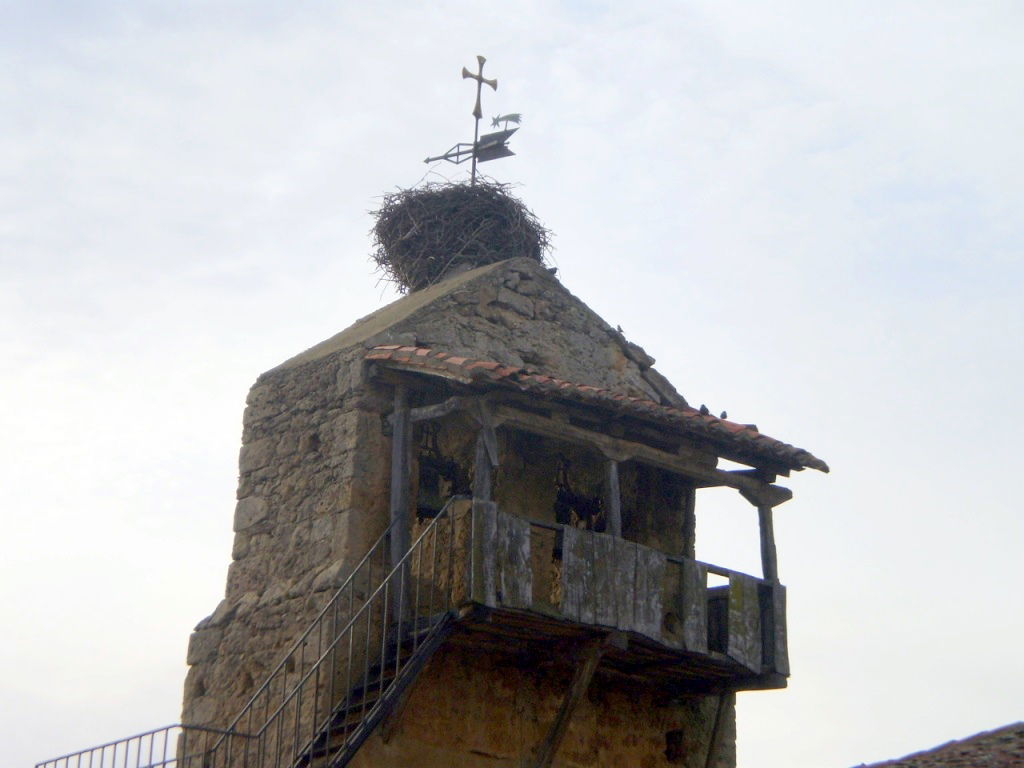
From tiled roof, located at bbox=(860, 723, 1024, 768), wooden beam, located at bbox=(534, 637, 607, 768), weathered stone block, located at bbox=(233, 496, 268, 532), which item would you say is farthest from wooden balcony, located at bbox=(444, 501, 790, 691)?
weathered stone block, located at bbox=(233, 496, 268, 532)

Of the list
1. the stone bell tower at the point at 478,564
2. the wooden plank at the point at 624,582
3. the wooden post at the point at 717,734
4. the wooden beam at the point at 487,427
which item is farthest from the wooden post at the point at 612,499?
the wooden post at the point at 717,734

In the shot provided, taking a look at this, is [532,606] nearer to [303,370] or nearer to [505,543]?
[505,543]

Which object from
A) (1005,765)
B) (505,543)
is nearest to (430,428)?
(505,543)

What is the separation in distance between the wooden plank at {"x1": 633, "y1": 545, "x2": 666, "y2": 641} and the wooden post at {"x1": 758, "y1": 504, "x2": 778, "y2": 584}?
116cm

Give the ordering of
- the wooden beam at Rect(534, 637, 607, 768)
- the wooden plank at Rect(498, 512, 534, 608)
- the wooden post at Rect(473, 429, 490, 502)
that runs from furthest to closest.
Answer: the wooden beam at Rect(534, 637, 607, 768) < the wooden post at Rect(473, 429, 490, 502) < the wooden plank at Rect(498, 512, 534, 608)

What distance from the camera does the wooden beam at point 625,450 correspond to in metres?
14.4

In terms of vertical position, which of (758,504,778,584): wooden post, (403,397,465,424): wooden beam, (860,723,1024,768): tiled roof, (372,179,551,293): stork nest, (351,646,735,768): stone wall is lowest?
(860,723,1024,768): tiled roof

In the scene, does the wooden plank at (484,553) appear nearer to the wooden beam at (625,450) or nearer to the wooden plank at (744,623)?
the wooden beam at (625,450)

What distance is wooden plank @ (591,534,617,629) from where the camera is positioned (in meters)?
14.1

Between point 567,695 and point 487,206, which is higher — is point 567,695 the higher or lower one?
the lower one

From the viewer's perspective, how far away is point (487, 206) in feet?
60.8

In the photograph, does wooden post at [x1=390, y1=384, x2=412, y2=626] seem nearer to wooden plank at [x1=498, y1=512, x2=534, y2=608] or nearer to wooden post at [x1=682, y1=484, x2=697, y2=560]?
wooden plank at [x1=498, y1=512, x2=534, y2=608]

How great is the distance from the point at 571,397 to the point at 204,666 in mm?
3894

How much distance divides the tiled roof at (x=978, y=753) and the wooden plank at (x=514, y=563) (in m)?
2.62
